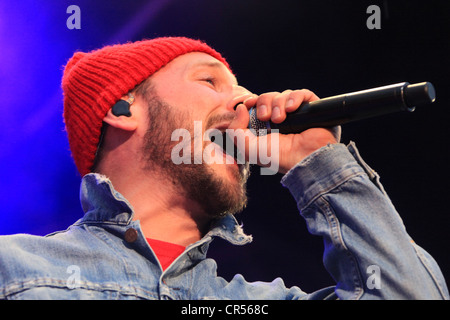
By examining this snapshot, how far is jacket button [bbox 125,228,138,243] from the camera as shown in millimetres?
1124

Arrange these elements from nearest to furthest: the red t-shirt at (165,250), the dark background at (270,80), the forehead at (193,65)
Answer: the red t-shirt at (165,250)
the forehead at (193,65)
the dark background at (270,80)

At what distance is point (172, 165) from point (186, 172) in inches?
1.9

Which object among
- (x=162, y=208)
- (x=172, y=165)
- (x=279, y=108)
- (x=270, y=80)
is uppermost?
(x=270, y=80)

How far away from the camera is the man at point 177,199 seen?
96 cm

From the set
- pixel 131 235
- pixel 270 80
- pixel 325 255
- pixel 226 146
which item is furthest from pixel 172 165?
pixel 270 80

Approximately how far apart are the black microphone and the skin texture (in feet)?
0.48

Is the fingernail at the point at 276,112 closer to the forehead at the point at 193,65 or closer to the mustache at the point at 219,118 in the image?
the mustache at the point at 219,118

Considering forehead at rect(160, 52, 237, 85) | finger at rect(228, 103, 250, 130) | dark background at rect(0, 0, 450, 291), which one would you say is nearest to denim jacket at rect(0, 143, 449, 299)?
finger at rect(228, 103, 250, 130)

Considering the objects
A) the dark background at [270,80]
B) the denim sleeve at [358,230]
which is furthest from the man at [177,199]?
the dark background at [270,80]

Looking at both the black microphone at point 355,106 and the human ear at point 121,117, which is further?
the human ear at point 121,117

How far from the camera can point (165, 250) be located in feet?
4.08

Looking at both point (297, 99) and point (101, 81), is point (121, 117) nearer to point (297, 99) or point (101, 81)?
point (101, 81)
